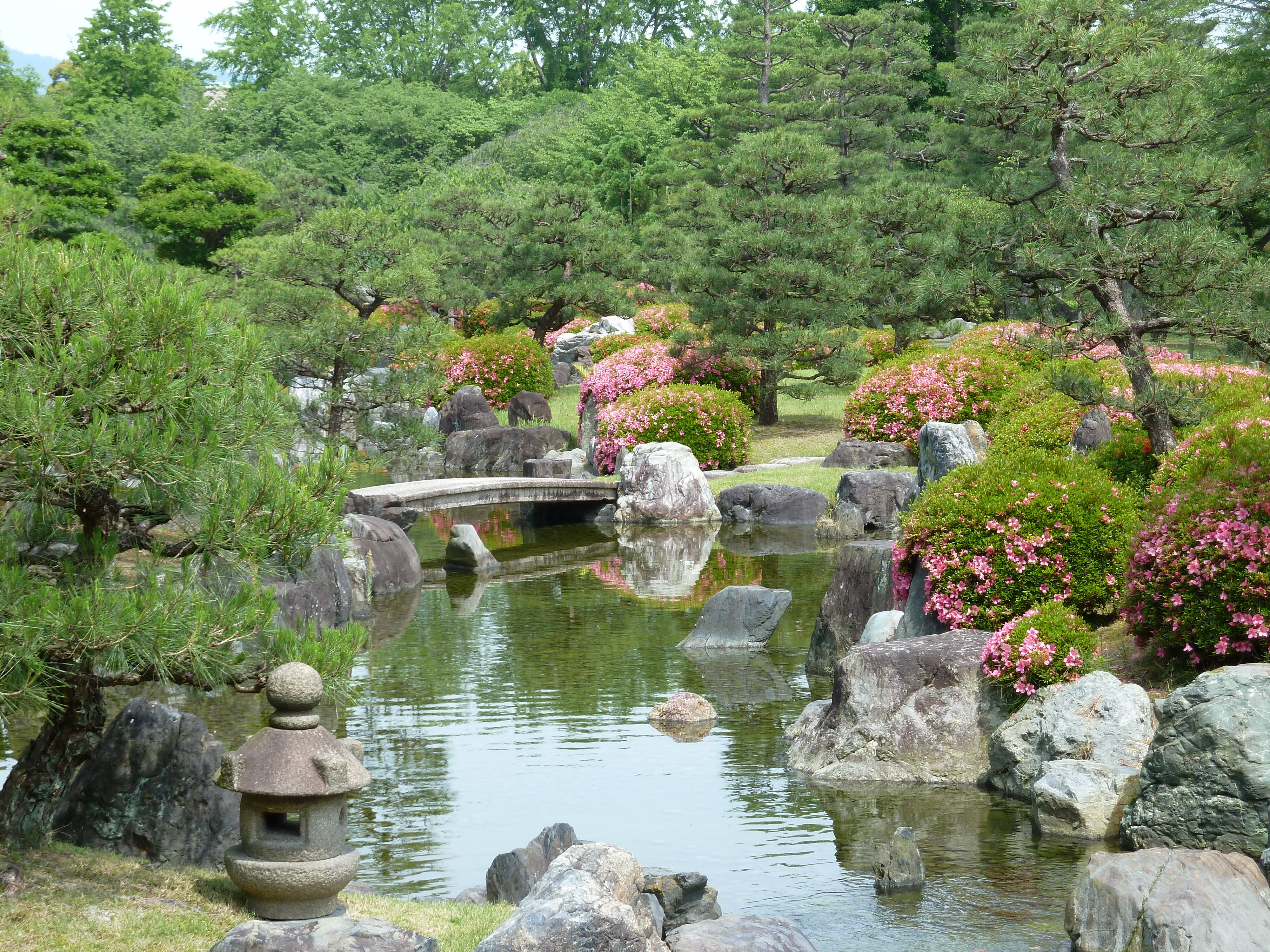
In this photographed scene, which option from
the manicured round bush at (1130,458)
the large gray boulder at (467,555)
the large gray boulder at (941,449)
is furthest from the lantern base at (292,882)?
the large gray boulder at (941,449)

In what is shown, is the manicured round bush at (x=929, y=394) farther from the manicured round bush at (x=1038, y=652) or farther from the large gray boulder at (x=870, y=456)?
the manicured round bush at (x=1038, y=652)

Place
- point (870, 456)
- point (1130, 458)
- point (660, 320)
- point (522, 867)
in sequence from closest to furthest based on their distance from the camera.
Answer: point (522, 867) < point (1130, 458) < point (870, 456) < point (660, 320)

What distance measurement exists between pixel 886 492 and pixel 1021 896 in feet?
43.5

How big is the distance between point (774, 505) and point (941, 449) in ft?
16.1

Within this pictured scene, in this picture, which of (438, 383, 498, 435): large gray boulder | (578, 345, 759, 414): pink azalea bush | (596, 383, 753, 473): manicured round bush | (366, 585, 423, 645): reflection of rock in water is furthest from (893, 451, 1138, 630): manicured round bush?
(438, 383, 498, 435): large gray boulder

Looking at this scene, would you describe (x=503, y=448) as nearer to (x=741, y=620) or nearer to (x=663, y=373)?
(x=663, y=373)

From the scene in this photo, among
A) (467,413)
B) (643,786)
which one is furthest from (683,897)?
(467,413)


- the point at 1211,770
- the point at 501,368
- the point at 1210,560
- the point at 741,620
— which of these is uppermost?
the point at 501,368

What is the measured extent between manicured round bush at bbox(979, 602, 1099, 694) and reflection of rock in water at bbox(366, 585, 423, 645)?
6750 millimetres

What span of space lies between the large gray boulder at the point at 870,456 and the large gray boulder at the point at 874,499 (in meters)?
2.79

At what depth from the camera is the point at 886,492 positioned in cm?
1934

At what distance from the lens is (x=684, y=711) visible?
989 centimetres

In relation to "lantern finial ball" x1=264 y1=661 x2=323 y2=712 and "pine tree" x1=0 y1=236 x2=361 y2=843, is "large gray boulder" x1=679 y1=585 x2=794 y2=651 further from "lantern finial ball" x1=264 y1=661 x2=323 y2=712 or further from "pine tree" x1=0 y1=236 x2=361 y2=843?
"lantern finial ball" x1=264 y1=661 x2=323 y2=712

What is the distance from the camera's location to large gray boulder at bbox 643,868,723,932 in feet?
19.4
